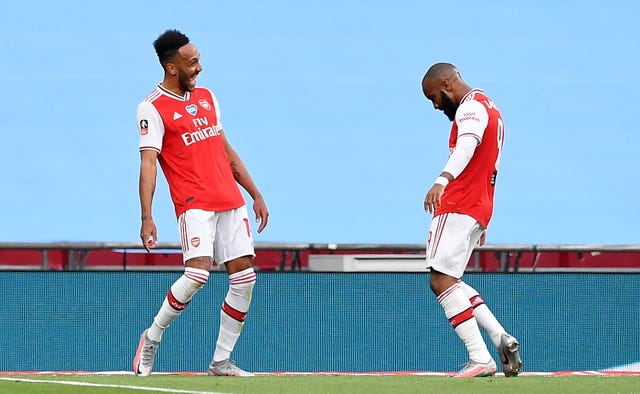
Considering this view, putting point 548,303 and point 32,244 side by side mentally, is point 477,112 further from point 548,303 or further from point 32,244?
point 32,244

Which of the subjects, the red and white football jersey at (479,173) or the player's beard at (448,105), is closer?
the red and white football jersey at (479,173)

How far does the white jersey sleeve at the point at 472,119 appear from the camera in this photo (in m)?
6.00

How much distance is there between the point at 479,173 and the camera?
6.22m

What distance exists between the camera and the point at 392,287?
30.0 feet

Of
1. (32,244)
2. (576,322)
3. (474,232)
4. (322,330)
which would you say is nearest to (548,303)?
(576,322)

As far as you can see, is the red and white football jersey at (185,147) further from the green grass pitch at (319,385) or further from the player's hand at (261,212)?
the green grass pitch at (319,385)

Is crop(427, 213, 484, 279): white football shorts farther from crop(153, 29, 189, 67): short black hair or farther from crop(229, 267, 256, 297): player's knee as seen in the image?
crop(153, 29, 189, 67): short black hair

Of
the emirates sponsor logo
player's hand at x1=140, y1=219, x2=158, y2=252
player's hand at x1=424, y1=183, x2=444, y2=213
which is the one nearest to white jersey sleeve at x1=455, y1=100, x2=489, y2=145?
player's hand at x1=424, y1=183, x2=444, y2=213

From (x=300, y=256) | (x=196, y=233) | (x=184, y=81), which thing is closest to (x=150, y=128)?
(x=184, y=81)

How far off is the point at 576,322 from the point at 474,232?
320 centimetres

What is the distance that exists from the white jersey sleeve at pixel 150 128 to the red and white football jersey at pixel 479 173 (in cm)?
141

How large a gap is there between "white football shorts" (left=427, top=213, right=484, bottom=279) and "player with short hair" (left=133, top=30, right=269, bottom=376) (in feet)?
3.13

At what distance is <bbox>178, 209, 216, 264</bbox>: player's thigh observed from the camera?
20.7ft

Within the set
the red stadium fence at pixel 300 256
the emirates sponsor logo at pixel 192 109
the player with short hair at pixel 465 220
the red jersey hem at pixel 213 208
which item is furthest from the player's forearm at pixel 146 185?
the red stadium fence at pixel 300 256
